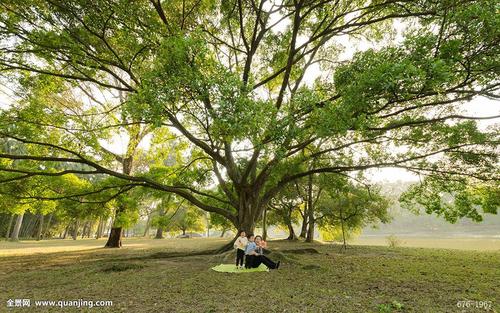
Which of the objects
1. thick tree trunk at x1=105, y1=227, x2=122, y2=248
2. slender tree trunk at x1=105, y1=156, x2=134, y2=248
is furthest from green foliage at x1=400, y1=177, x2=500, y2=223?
thick tree trunk at x1=105, y1=227, x2=122, y2=248

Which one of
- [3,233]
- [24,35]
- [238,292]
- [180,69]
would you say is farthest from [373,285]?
[3,233]

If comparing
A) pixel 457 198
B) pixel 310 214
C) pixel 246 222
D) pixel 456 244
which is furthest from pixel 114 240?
pixel 456 244

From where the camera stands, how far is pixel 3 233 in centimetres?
3844

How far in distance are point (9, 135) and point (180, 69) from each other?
21.0ft

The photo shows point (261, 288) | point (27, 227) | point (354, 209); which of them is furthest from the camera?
point (27, 227)

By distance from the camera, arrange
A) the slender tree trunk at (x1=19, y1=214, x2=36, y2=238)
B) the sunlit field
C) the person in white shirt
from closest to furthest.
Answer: the person in white shirt
the sunlit field
the slender tree trunk at (x1=19, y1=214, x2=36, y2=238)

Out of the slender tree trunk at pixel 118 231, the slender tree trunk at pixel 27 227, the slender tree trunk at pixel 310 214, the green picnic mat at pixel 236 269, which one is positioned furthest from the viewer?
the slender tree trunk at pixel 27 227

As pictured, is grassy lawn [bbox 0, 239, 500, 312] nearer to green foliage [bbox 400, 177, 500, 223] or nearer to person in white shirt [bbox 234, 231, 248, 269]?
person in white shirt [bbox 234, 231, 248, 269]

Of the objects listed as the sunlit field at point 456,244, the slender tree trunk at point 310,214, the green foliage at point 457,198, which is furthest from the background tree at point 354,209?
the green foliage at point 457,198

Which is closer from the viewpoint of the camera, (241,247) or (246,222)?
(241,247)

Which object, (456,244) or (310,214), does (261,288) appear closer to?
(310,214)

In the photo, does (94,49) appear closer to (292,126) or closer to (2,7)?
(2,7)

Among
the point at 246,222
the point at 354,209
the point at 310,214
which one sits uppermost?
the point at 354,209

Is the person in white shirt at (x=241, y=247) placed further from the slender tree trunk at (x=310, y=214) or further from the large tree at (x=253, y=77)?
the slender tree trunk at (x=310, y=214)
